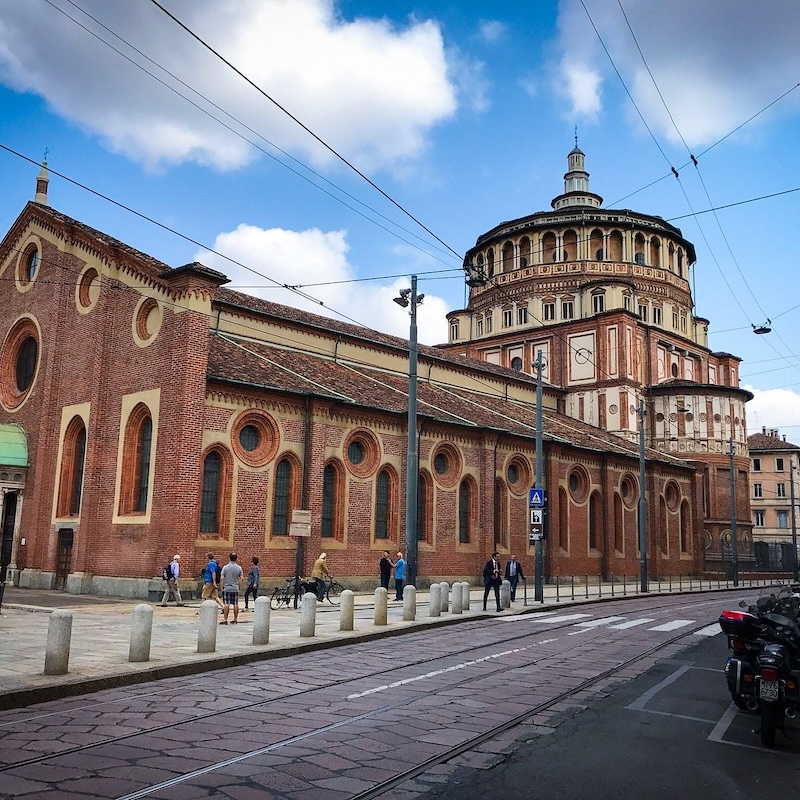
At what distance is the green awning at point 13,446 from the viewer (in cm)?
2688

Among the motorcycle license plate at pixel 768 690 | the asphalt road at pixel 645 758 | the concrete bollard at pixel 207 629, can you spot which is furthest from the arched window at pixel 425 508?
the motorcycle license plate at pixel 768 690

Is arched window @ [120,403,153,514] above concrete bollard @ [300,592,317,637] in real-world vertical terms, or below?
above

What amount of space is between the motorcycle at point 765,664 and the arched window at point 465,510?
23.1 metres

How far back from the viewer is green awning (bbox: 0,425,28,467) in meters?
26.9

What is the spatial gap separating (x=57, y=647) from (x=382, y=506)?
20.0m

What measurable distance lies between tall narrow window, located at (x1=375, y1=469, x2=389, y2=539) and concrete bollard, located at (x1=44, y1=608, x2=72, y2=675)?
19.5 metres

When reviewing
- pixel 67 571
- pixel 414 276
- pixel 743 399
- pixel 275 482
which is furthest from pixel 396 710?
pixel 743 399

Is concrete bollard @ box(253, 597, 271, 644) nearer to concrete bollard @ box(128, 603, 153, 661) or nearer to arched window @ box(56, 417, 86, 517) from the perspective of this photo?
concrete bollard @ box(128, 603, 153, 661)

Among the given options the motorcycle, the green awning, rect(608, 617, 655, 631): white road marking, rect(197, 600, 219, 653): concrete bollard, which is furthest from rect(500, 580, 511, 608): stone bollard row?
the green awning

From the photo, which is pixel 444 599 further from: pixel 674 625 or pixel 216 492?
pixel 216 492

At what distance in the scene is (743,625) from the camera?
845cm

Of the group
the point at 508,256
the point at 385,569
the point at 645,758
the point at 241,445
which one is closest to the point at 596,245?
the point at 508,256

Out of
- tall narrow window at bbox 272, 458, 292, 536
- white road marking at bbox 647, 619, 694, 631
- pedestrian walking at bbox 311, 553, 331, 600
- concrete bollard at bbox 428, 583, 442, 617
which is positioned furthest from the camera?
tall narrow window at bbox 272, 458, 292, 536

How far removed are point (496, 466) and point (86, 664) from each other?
81.4 ft
